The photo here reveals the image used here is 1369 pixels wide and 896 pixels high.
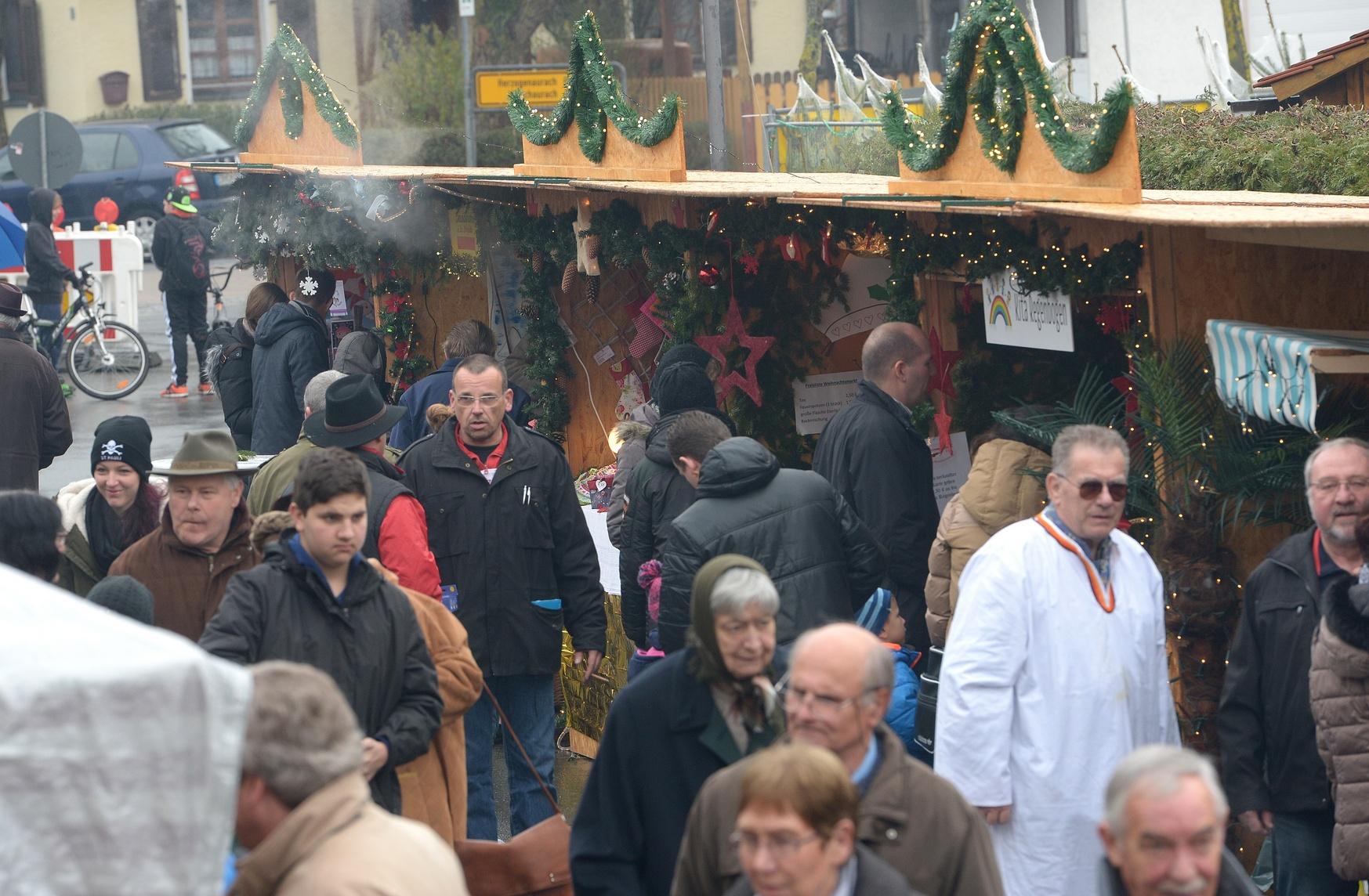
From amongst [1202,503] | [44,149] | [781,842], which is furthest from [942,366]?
[44,149]

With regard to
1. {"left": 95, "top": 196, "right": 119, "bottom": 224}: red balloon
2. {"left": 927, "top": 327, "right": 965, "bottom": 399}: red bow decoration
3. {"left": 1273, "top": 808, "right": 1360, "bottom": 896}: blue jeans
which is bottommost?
{"left": 1273, "top": 808, "right": 1360, "bottom": 896}: blue jeans

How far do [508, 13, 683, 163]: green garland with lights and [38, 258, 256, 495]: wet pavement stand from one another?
5799mm

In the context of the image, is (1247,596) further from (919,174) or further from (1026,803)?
(919,174)

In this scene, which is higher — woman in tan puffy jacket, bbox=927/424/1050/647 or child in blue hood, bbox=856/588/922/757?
woman in tan puffy jacket, bbox=927/424/1050/647

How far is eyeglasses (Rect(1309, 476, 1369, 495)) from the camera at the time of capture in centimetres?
482

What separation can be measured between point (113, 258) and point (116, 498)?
15517 mm

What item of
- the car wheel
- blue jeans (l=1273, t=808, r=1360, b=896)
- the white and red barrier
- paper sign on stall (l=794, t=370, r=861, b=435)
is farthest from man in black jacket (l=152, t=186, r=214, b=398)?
blue jeans (l=1273, t=808, r=1360, b=896)

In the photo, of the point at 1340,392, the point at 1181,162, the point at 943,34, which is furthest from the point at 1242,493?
the point at 943,34

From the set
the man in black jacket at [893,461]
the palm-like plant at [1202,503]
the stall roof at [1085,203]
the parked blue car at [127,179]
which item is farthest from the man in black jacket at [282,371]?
the parked blue car at [127,179]

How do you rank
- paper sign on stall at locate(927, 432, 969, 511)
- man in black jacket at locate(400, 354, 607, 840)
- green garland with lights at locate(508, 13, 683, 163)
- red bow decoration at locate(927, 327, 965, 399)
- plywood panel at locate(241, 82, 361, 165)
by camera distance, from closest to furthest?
man in black jacket at locate(400, 354, 607, 840) → red bow decoration at locate(927, 327, 965, 399) → paper sign on stall at locate(927, 432, 969, 511) → green garland with lights at locate(508, 13, 683, 163) → plywood panel at locate(241, 82, 361, 165)

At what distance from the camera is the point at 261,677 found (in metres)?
3.32

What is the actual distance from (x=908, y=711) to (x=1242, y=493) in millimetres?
1320

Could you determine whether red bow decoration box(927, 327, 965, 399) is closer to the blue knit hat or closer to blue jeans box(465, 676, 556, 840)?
the blue knit hat

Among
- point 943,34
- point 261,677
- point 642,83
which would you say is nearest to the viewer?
point 261,677
